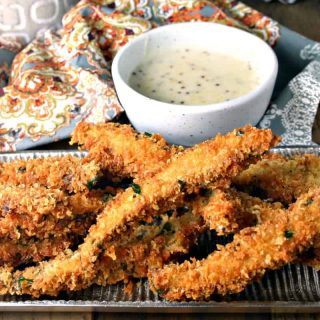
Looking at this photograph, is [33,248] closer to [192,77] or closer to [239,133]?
[239,133]

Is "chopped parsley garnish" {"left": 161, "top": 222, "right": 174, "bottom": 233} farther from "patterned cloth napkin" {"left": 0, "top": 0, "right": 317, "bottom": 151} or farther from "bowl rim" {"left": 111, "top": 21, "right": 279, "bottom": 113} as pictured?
"patterned cloth napkin" {"left": 0, "top": 0, "right": 317, "bottom": 151}

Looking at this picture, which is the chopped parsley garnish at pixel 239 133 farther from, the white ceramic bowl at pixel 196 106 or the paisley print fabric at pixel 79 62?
the paisley print fabric at pixel 79 62

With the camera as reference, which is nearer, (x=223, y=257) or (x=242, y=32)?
(x=223, y=257)

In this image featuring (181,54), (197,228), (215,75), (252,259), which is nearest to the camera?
(252,259)

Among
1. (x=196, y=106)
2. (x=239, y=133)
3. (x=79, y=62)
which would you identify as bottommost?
(x=79, y=62)

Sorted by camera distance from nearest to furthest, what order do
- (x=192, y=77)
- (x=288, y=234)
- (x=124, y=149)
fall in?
(x=288, y=234) → (x=124, y=149) → (x=192, y=77)

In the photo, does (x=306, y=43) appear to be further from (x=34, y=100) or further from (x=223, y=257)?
(x=223, y=257)

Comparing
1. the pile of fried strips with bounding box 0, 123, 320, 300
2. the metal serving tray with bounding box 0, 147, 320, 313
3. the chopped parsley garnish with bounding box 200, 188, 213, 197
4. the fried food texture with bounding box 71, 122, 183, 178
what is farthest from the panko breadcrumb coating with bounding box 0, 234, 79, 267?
the chopped parsley garnish with bounding box 200, 188, 213, 197

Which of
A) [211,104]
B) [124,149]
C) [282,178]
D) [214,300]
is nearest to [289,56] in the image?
[211,104]

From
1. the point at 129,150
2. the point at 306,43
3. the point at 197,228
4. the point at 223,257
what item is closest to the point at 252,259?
the point at 223,257
